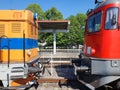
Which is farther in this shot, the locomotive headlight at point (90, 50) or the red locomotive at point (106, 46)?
the locomotive headlight at point (90, 50)

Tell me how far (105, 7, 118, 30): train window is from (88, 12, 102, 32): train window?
17.9 inches

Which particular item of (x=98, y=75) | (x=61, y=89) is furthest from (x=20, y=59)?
(x=98, y=75)

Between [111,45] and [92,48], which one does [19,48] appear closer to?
[92,48]

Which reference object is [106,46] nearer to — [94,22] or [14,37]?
[94,22]

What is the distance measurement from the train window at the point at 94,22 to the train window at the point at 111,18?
1.49 feet

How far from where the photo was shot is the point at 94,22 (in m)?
10.0

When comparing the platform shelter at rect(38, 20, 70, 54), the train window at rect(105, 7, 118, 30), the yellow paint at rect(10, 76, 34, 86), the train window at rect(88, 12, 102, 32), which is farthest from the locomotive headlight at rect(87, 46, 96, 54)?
the platform shelter at rect(38, 20, 70, 54)

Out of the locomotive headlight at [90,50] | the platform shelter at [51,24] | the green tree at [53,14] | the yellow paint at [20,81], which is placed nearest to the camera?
the yellow paint at [20,81]

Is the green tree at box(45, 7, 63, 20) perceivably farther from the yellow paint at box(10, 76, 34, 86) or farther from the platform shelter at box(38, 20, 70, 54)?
the yellow paint at box(10, 76, 34, 86)

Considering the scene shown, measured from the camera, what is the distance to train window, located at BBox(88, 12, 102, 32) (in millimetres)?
9328

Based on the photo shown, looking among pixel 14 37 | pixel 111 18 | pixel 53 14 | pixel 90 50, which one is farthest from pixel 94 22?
pixel 53 14

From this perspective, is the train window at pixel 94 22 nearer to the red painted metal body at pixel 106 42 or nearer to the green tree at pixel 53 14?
the red painted metal body at pixel 106 42

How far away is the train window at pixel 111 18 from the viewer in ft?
28.1

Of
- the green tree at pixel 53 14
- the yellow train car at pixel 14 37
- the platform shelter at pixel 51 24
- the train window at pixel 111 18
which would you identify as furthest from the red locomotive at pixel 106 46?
the green tree at pixel 53 14
